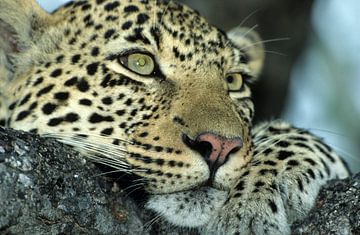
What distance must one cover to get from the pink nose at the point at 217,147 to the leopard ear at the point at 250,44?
5.79ft

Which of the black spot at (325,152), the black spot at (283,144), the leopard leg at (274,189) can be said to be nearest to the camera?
the leopard leg at (274,189)

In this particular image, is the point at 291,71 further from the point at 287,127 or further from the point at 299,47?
the point at 287,127

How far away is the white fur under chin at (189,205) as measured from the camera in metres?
4.18

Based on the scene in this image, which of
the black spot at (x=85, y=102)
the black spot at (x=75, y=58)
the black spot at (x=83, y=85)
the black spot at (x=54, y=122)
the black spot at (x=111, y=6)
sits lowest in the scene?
the black spot at (x=54, y=122)

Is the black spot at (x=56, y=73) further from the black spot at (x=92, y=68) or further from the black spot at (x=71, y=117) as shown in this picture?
the black spot at (x=71, y=117)

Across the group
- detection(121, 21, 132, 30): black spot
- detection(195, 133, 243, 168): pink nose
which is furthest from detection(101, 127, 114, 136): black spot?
detection(121, 21, 132, 30): black spot

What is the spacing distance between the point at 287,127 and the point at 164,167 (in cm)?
187

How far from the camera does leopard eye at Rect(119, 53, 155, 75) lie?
4.98 metres

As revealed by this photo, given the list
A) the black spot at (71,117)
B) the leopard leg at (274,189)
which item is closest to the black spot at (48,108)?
the black spot at (71,117)

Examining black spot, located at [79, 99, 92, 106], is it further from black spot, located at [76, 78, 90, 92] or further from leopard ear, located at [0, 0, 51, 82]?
leopard ear, located at [0, 0, 51, 82]

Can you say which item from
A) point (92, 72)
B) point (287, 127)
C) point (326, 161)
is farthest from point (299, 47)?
point (92, 72)

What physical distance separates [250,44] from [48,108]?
2168mm

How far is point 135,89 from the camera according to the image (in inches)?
194

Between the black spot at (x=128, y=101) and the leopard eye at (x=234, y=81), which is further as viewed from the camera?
the leopard eye at (x=234, y=81)
